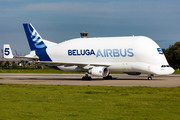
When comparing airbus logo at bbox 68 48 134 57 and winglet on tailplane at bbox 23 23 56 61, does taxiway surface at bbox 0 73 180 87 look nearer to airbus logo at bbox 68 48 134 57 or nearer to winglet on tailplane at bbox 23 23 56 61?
airbus logo at bbox 68 48 134 57

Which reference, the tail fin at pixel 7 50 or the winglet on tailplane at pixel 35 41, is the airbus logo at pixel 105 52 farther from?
the tail fin at pixel 7 50

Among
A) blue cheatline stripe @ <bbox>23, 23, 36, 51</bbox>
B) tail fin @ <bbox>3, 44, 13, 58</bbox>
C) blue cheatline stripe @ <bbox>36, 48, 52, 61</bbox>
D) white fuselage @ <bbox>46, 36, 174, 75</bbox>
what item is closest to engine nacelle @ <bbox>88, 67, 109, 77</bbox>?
white fuselage @ <bbox>46, 36, 174, 75</bbox>

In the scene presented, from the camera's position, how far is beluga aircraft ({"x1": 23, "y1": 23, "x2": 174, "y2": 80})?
36.2 meters

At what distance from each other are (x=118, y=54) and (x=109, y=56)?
135 centimetres

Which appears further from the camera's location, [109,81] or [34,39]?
[34,39]

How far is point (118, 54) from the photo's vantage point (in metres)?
37.4

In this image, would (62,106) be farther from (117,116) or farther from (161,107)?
(161,107)

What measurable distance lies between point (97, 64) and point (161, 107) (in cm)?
2465

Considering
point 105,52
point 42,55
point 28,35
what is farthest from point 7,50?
point 105,52

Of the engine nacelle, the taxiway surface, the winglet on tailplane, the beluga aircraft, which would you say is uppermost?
the winglet on tailplane

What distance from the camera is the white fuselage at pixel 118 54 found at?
3612cm

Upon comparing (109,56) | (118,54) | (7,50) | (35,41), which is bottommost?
(109,56)

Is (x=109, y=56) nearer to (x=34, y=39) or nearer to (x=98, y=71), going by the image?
(x=98, y=71)

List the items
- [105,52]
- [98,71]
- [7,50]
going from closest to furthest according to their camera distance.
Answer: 1. [98,71]
2. [105,52]
3. [7,50]
